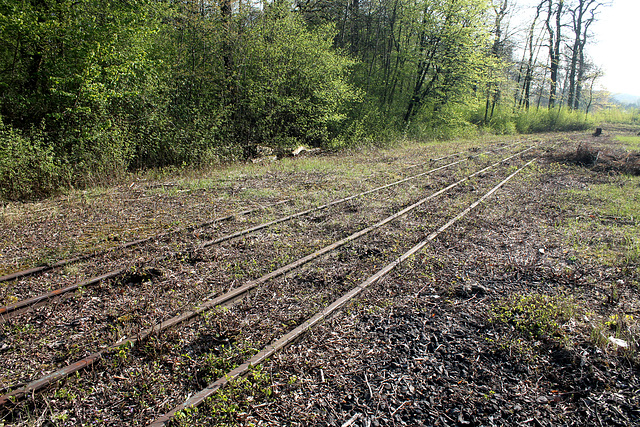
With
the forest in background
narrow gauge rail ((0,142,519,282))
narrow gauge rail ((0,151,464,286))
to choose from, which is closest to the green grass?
narrow gauge rail ((0,142,519,282))

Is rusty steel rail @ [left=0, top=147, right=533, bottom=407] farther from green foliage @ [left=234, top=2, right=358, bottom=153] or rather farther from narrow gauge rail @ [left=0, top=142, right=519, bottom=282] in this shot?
green foliage @ [left=234, top=2, right=358, bottom=153]

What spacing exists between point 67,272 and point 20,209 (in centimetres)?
381

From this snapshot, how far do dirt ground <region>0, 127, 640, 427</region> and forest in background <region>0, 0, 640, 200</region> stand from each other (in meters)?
2.85

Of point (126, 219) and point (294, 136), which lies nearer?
point (126, 219)

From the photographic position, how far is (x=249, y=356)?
10.7 ft

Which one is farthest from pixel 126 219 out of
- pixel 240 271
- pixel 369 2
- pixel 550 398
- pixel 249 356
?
pixel 369 2

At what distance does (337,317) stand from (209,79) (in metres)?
11.6

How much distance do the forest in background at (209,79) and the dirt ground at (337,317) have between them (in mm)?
2850

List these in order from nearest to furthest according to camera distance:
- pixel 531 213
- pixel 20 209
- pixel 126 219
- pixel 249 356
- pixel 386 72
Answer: pixel 249 356, pixel 126 219, pixel 20 209, pixel 531 213, pixel 386 72

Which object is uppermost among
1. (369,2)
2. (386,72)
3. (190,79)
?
(369,2)

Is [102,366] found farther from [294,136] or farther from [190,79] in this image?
[294,136]

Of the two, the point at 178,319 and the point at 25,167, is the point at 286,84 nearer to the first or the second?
the point at 25,167

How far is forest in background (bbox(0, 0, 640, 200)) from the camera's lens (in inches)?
352

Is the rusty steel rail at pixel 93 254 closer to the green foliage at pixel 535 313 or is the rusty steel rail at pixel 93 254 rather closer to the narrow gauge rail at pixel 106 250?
the narrow gauge rail at pixel 106 250
